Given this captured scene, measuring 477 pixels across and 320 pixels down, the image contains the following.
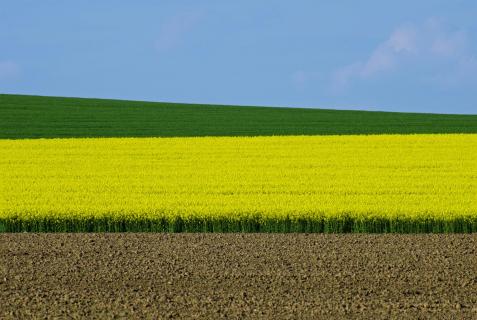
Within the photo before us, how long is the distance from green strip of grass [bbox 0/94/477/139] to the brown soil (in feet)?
72.6

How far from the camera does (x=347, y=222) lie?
16500 millimetres

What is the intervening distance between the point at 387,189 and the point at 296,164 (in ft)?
16.5

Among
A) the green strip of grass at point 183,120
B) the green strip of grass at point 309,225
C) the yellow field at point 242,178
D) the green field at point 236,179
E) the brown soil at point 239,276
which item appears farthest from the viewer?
the green strip of grass at point 183,120

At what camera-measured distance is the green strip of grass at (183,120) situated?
38.2m

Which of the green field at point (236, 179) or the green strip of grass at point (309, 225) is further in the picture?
the green field at point (236, 179)

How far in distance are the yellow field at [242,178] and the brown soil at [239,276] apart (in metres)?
1.44

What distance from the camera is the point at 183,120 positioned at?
44.4 metres

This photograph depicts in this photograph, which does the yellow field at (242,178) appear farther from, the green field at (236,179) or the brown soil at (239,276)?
the brown soil at (239,276)

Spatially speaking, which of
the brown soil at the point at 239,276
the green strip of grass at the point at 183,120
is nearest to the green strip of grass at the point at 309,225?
the brown soil at the point at 239,276

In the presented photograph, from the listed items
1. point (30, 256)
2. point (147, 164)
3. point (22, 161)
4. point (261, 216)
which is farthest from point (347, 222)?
point (22, 161)

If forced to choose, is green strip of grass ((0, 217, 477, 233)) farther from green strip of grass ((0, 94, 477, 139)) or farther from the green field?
green strip of grass ((0, 94, 477, 139))

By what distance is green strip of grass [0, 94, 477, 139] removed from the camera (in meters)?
38.2

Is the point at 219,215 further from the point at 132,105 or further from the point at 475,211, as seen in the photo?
the point at 132,105

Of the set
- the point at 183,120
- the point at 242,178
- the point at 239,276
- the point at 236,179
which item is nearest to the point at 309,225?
the point at 239,276
